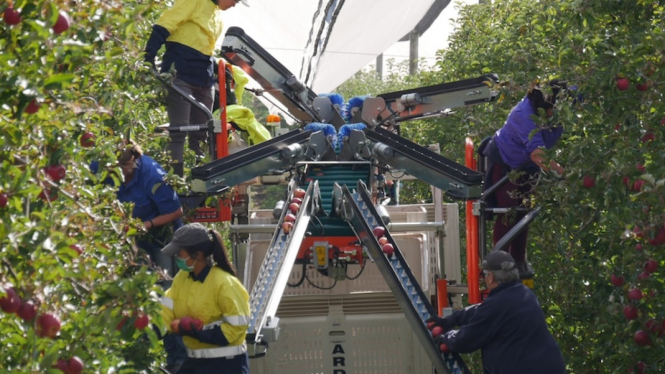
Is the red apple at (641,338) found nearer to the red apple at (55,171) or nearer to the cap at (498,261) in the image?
the cap at (498,261)

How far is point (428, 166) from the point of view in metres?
9.09

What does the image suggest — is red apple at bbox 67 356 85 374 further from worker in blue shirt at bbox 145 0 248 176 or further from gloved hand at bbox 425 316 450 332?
worker in blue shirt at bbox 145 0 248 176

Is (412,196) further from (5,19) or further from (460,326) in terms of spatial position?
(5,19)

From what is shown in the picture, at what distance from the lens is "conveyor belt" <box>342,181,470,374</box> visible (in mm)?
8031

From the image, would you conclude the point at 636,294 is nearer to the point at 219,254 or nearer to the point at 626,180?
the point at 626,180

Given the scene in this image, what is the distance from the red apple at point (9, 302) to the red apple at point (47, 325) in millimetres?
126

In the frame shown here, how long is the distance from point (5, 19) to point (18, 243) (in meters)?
0.77

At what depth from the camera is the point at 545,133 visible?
9219 millimetres

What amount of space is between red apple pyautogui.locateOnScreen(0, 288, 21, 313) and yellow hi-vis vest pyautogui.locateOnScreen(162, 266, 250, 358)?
9.69 ft

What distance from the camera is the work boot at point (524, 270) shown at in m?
9.52

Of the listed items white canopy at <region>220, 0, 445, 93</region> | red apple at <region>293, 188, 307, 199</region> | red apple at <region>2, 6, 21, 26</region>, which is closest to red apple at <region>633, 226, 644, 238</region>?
red apple at <region>293, 188, 307, 199</region>

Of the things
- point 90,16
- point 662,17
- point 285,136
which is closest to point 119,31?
point 90,16

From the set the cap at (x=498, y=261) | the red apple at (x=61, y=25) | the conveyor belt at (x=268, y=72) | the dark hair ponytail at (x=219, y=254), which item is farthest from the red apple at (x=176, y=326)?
the conveyor belt at (x=268, y=72)

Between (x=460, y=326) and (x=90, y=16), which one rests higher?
(x=90, y=16)
